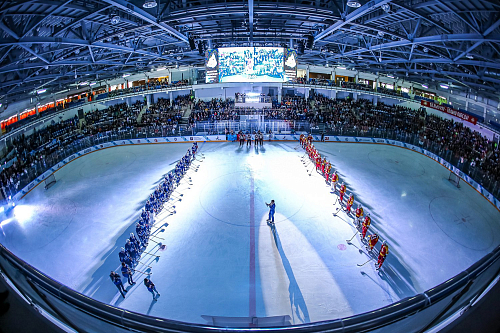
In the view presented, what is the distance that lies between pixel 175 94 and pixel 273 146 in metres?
24.6

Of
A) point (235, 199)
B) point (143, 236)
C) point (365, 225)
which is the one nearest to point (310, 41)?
point (235, 199)

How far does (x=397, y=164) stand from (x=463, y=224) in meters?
7.96

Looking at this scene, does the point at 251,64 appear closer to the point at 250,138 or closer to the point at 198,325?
the point at 250,138

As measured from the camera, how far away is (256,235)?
41.9ft

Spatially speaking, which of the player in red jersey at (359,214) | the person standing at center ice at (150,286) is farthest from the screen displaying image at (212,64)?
the person standing at center ice at (150,286)

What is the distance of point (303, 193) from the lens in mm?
16594

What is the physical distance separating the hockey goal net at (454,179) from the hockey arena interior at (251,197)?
90mm

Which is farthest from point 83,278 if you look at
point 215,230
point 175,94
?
point 175,94

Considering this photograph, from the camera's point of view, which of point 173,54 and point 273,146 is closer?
point 273,146

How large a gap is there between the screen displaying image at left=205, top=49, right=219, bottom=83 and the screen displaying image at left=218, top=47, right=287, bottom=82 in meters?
0.39

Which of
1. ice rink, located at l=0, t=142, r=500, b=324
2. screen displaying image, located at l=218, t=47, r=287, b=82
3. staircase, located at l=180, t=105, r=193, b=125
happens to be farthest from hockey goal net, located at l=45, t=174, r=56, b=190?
screen displaying image, located at l=218, t=47, r=287, b=82

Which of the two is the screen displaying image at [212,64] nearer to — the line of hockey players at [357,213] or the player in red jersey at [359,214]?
the line of hockey players at [357,213]

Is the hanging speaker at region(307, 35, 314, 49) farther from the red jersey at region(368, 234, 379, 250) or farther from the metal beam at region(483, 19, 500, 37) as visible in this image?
the red jersey at region(368, 234, 379, 250)

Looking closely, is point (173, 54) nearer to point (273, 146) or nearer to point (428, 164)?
Answer: point (273, 146)
